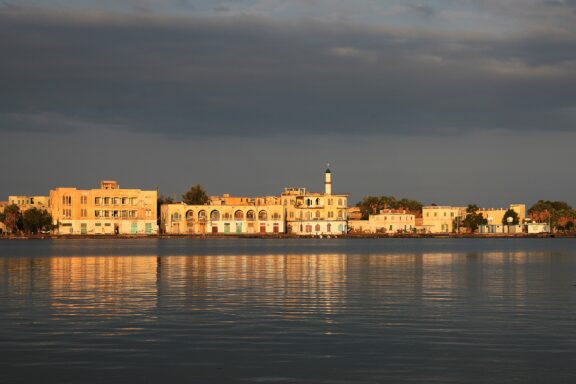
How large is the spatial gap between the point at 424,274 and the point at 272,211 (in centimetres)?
14804

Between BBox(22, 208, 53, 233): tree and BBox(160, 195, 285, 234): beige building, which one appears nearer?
BBox(22, 208, 53, 233): tree

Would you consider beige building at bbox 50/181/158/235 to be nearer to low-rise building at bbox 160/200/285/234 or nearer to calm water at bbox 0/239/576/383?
low-rise building at bbox 160/200/285/234

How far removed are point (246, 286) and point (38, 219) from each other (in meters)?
148

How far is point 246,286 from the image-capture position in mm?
40375

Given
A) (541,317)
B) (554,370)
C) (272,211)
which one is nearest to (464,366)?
(554,370)

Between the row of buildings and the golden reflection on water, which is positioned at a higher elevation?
the row of buildings

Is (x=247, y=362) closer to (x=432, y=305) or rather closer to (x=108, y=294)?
(x=432, y=305)

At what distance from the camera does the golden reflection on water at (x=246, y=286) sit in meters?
31.8

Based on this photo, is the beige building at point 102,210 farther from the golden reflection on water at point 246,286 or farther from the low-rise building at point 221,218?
the golden reflection on water at point 246,286

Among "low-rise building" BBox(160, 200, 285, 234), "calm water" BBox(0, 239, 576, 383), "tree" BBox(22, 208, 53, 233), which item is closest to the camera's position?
"calm water" BBox(0, 239, 576, 383)

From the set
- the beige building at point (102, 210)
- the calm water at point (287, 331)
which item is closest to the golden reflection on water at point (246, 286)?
the calm water at point (287, 331)

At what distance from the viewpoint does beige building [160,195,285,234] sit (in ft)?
627

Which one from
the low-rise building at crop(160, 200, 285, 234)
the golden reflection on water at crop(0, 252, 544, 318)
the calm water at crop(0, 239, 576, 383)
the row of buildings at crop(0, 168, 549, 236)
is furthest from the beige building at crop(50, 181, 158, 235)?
the calm water at crop(0, 239, 576, 383)

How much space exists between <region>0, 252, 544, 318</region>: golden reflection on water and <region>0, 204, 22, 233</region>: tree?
137752 mm
